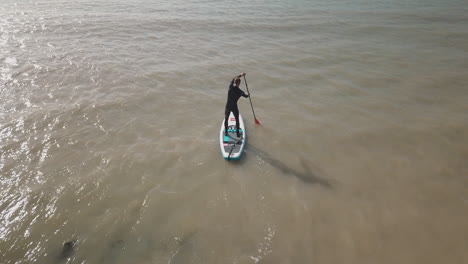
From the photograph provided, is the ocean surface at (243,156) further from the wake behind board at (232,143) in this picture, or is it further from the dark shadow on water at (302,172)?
the wake behind board at (232,143)

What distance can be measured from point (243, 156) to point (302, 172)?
2.01 meters

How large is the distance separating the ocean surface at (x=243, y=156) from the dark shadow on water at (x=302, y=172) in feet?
0.18

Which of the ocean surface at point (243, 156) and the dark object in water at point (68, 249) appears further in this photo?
the ocean surface at point (243, 156)

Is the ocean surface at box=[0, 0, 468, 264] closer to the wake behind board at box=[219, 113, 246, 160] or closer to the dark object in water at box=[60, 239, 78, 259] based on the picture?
the dark object in water at box=[60, 239, 78, 259]

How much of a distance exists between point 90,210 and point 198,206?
2.79 metres

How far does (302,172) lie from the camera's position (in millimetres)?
8234

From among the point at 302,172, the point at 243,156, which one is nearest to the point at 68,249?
the point at 243,156

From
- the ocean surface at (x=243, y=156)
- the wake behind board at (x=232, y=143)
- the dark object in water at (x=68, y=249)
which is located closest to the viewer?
the dark object in water at (x=68, y=249)

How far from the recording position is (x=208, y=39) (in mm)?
20016

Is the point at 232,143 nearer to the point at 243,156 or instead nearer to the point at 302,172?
the point at 243,156

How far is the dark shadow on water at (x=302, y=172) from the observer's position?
7.87 metres

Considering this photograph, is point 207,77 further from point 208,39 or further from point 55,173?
point 55,173

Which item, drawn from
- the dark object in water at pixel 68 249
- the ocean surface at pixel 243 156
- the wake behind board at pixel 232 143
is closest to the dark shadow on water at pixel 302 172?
the ocean surface at pixel 243 156

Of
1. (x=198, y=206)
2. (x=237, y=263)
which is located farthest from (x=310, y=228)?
(x=198, y=206)
